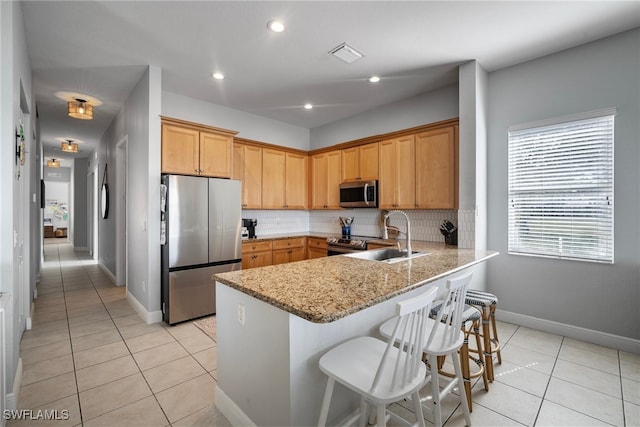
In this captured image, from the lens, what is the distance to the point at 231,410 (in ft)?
5.98

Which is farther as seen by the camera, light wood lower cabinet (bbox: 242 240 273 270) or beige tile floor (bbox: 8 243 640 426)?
light wood lower cabinet (bbox: 242 240 273 270)

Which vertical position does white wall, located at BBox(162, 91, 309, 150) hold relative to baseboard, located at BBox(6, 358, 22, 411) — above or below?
above

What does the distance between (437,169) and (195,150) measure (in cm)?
303

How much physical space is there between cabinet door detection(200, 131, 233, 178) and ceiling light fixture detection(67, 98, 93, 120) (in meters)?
1.98

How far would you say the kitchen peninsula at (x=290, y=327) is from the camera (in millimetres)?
1414

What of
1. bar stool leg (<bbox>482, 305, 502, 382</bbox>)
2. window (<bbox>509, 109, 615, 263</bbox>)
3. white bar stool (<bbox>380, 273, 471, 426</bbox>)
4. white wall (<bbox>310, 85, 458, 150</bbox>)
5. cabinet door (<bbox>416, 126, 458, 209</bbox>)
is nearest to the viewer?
white bar stool (<bbox>380, 273, 471, 426</bbox>)

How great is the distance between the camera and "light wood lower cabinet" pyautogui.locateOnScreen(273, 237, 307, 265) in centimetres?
465

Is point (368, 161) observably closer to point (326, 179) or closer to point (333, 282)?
point (326, 179)

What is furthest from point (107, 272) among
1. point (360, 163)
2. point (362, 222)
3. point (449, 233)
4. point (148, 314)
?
point (449, 233)

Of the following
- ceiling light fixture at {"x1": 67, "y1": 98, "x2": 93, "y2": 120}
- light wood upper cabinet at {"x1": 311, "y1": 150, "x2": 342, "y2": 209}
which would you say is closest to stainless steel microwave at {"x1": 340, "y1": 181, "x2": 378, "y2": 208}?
light wood upper cabinet at {"x1": 311, "y1": 150, "x2": 342, "y2": 209}

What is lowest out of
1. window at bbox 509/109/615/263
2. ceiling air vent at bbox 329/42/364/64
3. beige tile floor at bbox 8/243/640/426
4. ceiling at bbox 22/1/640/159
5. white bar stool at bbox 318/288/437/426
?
beige tile floor at bbox 8/243/640/426

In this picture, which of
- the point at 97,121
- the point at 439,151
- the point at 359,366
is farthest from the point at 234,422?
the point at 97,121

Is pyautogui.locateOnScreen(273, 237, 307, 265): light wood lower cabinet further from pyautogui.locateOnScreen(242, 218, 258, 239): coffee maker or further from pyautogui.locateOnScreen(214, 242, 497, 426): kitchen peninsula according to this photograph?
pyautogui.locateOnScreen(214, 242, 497, 426): kitchen peninsula

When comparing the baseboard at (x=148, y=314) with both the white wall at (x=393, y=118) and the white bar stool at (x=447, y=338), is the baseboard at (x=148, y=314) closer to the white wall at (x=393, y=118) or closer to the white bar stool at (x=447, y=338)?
the white bar stool at (x=447, y=338)
